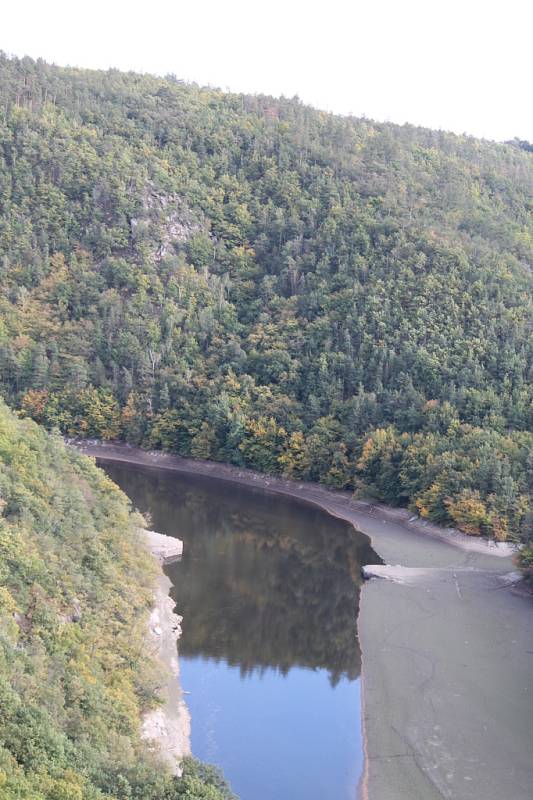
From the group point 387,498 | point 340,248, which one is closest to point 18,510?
point 387,498

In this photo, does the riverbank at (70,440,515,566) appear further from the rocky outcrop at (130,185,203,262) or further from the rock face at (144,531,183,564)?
the rocky outcrop at (130,185,203,262)

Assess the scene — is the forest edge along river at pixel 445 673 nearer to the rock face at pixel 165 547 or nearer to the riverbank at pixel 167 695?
the riverbank at pixel 167 695

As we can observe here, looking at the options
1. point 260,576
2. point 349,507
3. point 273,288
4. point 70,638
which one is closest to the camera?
point 70,638

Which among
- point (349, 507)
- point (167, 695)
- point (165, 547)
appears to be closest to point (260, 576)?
point (165, 547)

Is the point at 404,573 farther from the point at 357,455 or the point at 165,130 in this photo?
the point at 165,130

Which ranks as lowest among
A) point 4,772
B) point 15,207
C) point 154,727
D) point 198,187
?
point 154,727

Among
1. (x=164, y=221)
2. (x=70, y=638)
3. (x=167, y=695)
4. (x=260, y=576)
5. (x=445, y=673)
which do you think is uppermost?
(x=164, y=221)

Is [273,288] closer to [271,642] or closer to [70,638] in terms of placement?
[271,642]
